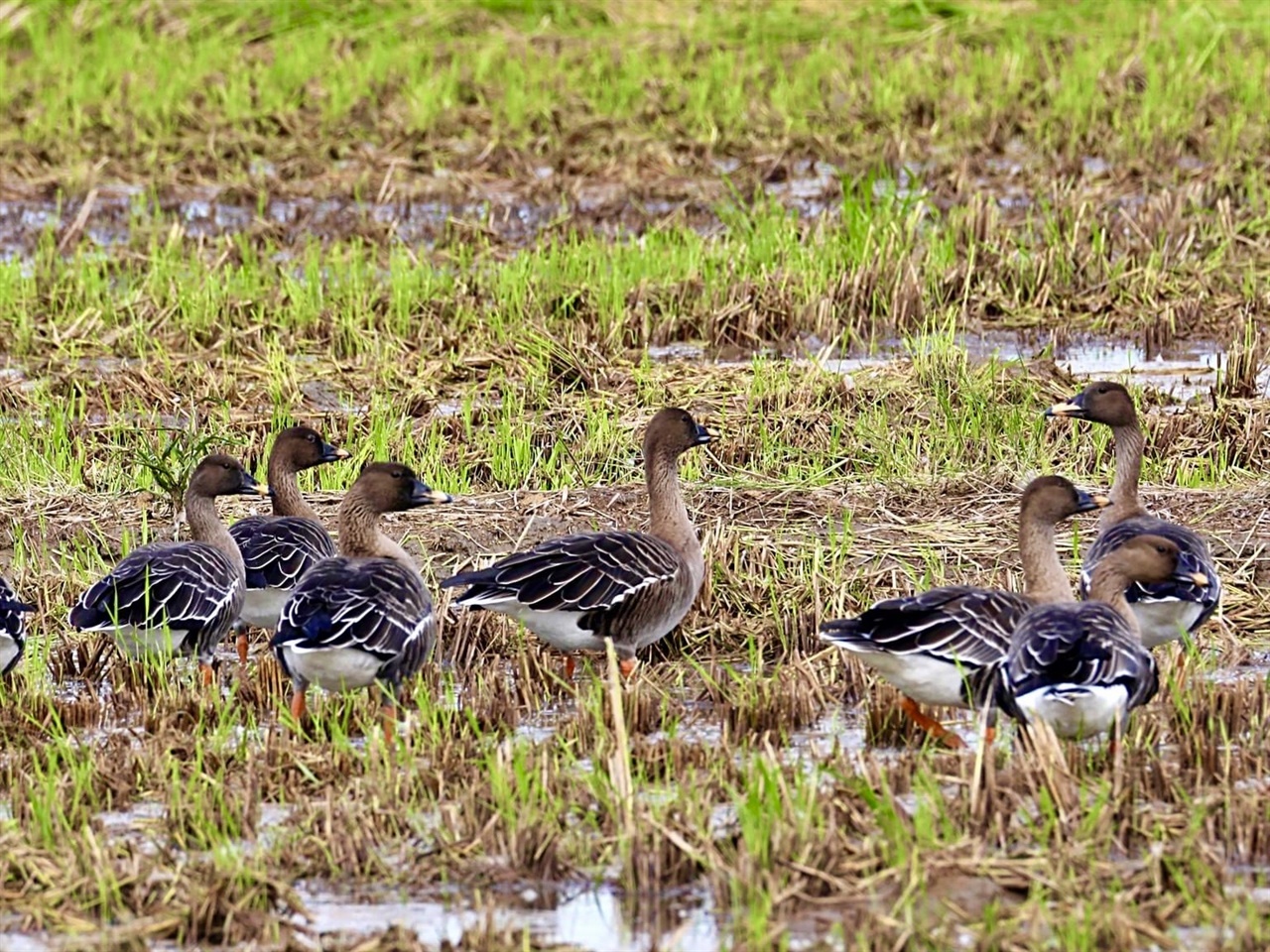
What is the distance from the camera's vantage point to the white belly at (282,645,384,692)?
6633mm

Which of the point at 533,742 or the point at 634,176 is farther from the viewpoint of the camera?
the point at 634,176

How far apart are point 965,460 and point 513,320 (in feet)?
11.0

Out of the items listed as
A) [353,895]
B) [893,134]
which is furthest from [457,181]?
[353,895]

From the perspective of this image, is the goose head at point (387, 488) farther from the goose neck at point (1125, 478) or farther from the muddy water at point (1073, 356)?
the muddy water at point (1073, 356)

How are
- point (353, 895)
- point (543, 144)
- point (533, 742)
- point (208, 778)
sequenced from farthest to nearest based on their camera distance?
point (543, 144) < point (533, 742) < point (208, 778) < point (353, 895)

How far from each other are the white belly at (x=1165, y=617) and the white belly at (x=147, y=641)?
309 cm

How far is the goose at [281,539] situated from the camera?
7.82 m

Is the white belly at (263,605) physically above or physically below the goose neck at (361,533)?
below

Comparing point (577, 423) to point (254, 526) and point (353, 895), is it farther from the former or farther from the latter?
point (353, 895)

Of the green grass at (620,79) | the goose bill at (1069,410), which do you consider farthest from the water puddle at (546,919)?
the green grass at (620,79)

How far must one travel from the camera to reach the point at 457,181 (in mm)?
16188

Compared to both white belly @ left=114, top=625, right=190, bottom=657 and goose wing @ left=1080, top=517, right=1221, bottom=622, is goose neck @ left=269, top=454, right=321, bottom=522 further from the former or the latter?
goose wing @ left=1080, top=517, right=1221, bottom=622

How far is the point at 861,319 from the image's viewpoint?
1206 cm

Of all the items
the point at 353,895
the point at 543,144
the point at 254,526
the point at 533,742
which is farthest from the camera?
the point at 543,144
